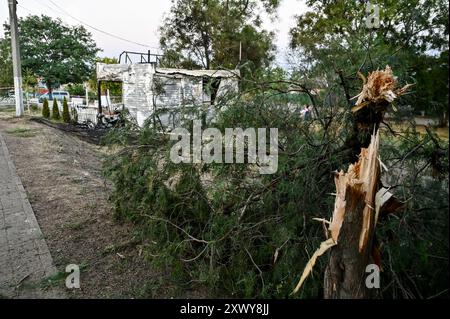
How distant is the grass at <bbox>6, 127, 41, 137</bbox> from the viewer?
1096 cm

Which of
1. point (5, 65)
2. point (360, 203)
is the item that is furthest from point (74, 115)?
point (360, 203)

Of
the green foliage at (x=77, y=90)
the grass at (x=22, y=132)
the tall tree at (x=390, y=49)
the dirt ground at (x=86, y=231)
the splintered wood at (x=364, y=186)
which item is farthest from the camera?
the green foliage at (x=77, y=90)

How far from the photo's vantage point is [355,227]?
1.99 metres

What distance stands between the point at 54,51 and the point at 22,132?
58.9 feet

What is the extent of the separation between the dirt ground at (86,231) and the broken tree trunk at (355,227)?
1.44m

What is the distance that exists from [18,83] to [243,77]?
48.4 feet

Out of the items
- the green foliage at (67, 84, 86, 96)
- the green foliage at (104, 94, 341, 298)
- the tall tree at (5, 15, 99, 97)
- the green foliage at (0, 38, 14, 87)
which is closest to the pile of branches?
the green foliage at (104, 94, 341, 298)

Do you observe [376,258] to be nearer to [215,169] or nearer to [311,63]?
[215,169]

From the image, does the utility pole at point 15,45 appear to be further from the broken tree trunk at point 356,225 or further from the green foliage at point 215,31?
the broken tree trunk at point 356,225

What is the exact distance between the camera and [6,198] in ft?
17.4

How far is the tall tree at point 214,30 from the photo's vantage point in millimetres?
17359

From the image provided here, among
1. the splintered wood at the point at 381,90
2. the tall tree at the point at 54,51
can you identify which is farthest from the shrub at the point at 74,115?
the splintered wood at the point at 381,90

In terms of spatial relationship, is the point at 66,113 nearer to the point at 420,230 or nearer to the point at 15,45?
the point at 15,45

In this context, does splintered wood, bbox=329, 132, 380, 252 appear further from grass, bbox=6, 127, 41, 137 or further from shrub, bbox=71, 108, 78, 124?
shrub, bbox=71, 108, 78, 124
